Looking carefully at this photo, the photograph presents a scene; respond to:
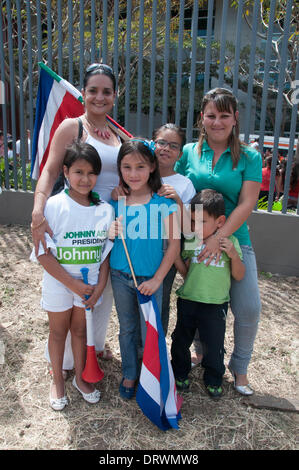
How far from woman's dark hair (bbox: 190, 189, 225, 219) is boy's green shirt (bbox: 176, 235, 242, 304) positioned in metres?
0.22

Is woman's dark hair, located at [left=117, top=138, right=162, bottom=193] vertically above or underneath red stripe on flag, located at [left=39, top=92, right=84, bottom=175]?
underneath

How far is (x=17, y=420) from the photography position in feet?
7.47

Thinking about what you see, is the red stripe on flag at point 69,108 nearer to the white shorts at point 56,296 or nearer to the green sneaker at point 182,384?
the white shorts at point 56,296

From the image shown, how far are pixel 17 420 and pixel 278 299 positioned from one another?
115 inches

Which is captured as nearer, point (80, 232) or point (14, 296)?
point (80, 232)

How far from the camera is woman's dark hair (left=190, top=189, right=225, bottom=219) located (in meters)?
2.18

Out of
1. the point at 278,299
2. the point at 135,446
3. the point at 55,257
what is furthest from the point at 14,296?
the point at 278,299

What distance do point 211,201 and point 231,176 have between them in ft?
0.67

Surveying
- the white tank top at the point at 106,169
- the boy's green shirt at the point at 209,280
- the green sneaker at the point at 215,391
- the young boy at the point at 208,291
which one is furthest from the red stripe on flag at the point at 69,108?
the green sneaker at the point at 215,391

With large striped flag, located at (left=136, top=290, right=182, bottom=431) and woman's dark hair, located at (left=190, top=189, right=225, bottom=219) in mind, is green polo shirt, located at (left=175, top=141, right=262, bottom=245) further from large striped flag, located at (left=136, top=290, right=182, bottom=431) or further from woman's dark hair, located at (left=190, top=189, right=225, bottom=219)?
large striped flag, located at (left=136, top=290, right=182, bottom=431)

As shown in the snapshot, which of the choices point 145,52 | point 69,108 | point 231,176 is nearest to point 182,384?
point 231,176

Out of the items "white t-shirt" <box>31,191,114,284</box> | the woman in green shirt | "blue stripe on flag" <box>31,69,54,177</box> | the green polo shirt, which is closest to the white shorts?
"white t-shirt" <box>31,191,114,284</box>

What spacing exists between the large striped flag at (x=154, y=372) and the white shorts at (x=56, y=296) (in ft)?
1.34

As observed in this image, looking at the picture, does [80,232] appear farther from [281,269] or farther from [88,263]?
[281,269]
